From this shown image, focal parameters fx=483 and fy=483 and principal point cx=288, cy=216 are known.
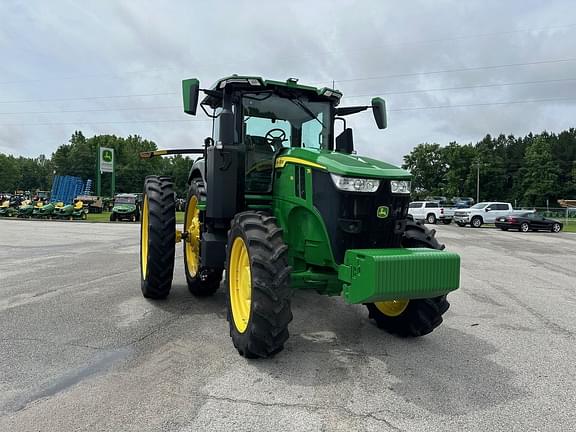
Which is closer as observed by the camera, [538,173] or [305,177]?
[305,177]

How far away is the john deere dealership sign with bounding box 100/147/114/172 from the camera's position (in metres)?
57.3

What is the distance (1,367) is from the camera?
416 cm

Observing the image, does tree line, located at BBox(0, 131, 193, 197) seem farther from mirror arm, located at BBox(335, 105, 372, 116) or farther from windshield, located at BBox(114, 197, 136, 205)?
mirror arm, located at BBox(335, 105, 372, 116)

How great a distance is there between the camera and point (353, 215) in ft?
14.3

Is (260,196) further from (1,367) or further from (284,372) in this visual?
(1,367)

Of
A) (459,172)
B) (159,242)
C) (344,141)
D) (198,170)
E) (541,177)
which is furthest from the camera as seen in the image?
(459,172)

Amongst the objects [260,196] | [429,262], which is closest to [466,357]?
[429,262]

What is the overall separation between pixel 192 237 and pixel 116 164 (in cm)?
8904

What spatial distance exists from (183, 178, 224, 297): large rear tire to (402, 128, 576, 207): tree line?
77.4 m

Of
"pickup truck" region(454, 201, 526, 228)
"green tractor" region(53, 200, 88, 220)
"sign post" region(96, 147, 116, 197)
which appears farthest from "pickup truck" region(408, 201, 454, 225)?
"sign post" region(96, 147, 116, 197)

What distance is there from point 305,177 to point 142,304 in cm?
330

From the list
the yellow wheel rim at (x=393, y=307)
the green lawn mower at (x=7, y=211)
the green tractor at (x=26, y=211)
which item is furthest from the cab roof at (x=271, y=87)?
the green lawn mower at (x=7, y=211)

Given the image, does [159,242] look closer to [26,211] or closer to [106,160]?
[26,211]

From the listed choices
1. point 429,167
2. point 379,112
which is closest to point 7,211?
point 379,112
